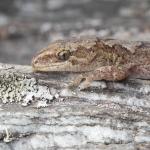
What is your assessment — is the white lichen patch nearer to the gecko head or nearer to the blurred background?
the gecko head

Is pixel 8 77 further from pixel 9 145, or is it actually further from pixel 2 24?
pixel 2 24

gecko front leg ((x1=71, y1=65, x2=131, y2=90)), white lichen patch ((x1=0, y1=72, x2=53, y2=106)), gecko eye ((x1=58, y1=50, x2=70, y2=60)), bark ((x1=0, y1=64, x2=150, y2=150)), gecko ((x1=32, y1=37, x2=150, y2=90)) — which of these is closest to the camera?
bark ((x1=0, y1=64, x2=150, y2=150))

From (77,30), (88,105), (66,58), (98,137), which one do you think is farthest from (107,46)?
(77,30)

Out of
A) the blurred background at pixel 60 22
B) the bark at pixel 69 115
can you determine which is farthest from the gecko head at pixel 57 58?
the blurred background at pixel 60 22

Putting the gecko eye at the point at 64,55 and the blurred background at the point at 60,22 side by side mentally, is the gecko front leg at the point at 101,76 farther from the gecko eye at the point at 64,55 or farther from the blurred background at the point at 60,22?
the blurred background at the point at 60,22

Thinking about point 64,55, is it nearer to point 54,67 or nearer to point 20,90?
point 54,67

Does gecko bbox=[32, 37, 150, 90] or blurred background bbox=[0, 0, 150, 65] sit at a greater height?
blurred background bbox=[0, 0, 150, 65]

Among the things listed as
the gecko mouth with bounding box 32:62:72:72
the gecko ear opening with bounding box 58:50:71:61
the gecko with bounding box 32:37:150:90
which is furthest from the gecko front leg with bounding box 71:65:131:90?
the gecko ear opening with bounding box 58:50:71:61
